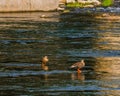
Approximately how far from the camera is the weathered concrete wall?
7631 cm

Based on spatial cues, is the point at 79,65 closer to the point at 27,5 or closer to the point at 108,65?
the point at 108,65

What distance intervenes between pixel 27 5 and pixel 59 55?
4136 centimetres

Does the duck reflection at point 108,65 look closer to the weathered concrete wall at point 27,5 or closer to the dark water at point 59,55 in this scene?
the dark water at point 59,55

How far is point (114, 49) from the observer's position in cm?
4134

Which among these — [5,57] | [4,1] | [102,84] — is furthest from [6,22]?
[102,84]

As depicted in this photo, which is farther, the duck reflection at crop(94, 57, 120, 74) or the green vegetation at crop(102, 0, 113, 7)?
the green vegetation at crop(102, 0, 113, 7)

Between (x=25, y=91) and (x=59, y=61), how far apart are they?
30.6 ft

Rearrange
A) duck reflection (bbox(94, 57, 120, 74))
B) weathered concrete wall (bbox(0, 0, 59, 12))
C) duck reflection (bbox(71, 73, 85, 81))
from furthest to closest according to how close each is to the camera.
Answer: weathered concrete wall (bbox(0, 0, 59, 12)) → duck reflection (bbox(94, 57, 120, 74)) → duck reflection (bbox(71, 73, 85, 81))

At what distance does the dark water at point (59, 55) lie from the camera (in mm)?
26984

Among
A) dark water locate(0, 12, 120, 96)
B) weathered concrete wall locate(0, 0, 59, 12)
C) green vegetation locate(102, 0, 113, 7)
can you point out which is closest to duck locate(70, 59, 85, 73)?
dark water locate(0, 12, 120, 96)

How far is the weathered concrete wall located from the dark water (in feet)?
33.3

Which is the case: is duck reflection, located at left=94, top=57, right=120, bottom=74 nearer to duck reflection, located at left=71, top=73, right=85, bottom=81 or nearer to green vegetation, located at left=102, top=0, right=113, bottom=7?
duck reflection, located at left=71, top=73, right=85, bottom=81

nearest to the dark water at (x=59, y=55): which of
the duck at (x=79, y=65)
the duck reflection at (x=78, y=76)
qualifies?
the duck reflection at (x=78, y=76)

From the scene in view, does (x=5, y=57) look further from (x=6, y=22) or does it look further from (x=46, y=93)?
(x=6, y=22)
